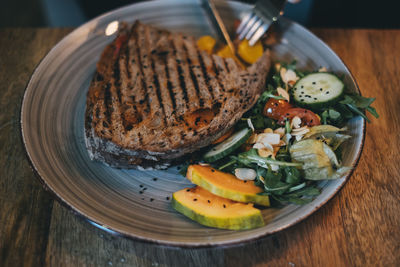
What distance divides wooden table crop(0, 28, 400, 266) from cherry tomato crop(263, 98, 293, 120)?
0.71 metres

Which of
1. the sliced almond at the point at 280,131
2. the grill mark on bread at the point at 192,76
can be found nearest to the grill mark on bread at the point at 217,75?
the grill mark on bread at the point at 192,76

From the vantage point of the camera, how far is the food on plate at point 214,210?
2051mm

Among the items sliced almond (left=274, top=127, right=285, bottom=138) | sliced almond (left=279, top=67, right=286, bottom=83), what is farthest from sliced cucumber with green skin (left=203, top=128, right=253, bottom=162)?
sliced almond (left=279, top=67, right=286, bottom=83)

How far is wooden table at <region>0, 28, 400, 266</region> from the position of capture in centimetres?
212

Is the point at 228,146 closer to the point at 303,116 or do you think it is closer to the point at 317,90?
the point at 303,116

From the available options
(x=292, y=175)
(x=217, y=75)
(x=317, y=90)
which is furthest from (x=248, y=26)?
(x=292, y=175)

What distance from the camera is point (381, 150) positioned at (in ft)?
8.67

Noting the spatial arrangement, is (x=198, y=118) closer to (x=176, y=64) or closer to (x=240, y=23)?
(x=176, y=64)

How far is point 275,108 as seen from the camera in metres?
2.57

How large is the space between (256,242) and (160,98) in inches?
48.9

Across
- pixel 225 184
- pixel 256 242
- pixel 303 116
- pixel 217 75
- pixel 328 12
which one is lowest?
pixel 256 242

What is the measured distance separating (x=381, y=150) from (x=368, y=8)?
2.62 metres

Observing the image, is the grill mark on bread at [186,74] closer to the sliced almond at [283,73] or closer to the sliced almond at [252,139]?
the sliced almond at [252,139]

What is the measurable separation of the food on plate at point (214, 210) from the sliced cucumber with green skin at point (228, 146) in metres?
0.25
